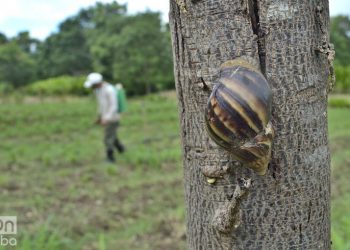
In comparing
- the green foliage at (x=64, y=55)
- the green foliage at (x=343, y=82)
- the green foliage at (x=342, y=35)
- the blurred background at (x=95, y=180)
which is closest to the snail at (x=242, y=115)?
the blurred background at (x=95, y=180)

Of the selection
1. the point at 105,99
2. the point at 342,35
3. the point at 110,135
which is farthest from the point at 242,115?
the point at 342,35

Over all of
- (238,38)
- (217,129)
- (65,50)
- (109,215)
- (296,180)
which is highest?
(65,50)

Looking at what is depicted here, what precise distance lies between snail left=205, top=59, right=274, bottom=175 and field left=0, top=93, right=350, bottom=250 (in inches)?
85.0

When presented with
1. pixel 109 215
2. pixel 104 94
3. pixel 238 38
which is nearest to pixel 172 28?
pixel 238 38

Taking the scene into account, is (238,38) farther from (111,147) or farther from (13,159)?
(13,159)

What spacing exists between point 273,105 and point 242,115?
0.10m

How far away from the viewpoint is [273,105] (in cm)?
93

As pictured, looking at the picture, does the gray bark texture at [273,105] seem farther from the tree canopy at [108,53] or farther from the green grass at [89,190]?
the tree canopy at [108,53]

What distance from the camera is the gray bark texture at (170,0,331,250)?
92cm

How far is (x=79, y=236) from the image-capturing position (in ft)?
14.3

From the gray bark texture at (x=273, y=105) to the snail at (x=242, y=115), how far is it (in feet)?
0.17

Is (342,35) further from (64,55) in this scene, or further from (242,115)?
(242,115)

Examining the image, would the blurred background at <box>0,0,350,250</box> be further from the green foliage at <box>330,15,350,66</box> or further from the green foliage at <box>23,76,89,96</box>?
the green foliage at <box>330,15,350,66</box>

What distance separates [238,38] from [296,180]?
30cm
